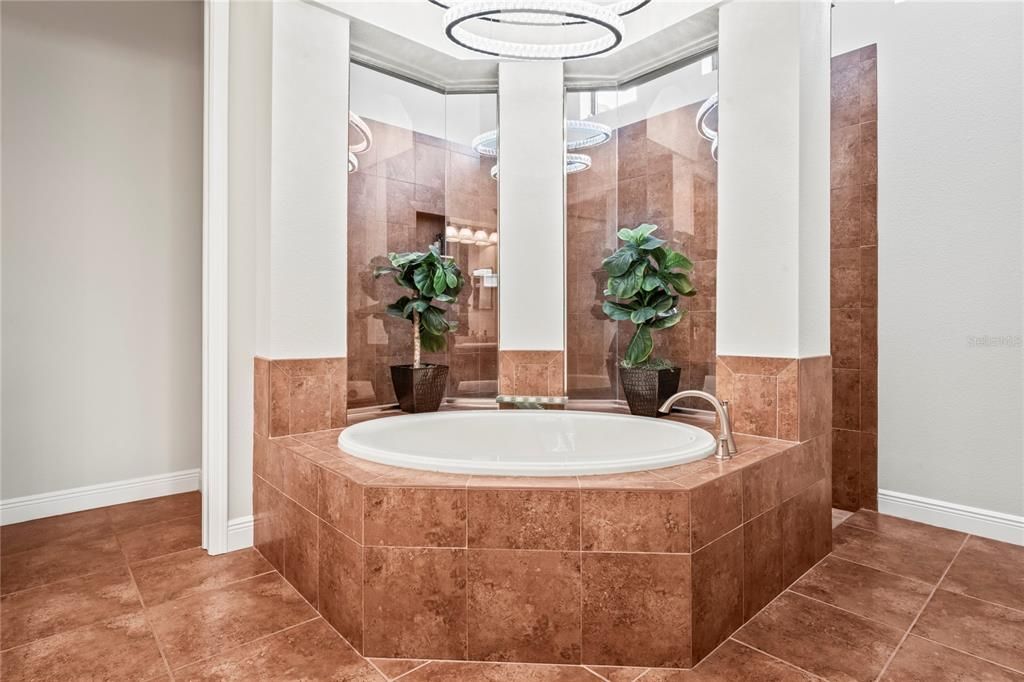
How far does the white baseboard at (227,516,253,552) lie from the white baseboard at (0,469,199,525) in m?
0.93

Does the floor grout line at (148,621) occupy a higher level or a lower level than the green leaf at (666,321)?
lower

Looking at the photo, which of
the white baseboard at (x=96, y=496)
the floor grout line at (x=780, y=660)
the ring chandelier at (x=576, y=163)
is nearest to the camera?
the floor grout line at (x=780, y=660)

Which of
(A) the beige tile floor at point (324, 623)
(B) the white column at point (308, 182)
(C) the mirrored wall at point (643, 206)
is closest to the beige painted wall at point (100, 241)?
(A) the beige tile floor at point (324, 623)

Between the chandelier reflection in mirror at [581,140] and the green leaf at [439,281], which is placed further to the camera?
the chandelier reflection in mirror at [581,140]

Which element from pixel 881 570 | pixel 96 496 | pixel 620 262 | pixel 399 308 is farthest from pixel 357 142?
pixel 881 570

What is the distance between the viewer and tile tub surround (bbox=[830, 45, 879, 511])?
2672mm

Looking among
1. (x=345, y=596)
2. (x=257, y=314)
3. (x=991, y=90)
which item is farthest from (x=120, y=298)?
(x=991, y=90)

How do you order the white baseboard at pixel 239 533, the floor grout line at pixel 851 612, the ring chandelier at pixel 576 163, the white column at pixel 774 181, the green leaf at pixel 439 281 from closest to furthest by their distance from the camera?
the floor grout line at pixel 851 612 < the white column at pixel 774 181 < the white baseboard at pixel 239 533 < the green leaf at pixel 439 281 < the ring chandelier at pixel 576 163

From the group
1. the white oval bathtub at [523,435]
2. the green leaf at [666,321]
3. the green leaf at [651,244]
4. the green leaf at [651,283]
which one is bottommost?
the white oval bathtub at [523,435]

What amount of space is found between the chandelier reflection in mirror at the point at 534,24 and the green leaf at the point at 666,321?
1.23 meters

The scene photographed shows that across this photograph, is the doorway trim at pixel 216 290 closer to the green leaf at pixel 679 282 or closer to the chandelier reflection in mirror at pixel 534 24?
the chandelier reflection in mirror at pixel 534 24

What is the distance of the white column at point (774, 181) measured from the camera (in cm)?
210

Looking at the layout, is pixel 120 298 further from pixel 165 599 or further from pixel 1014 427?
pixel 1014 427

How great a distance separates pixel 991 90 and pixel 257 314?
10.5 ft
